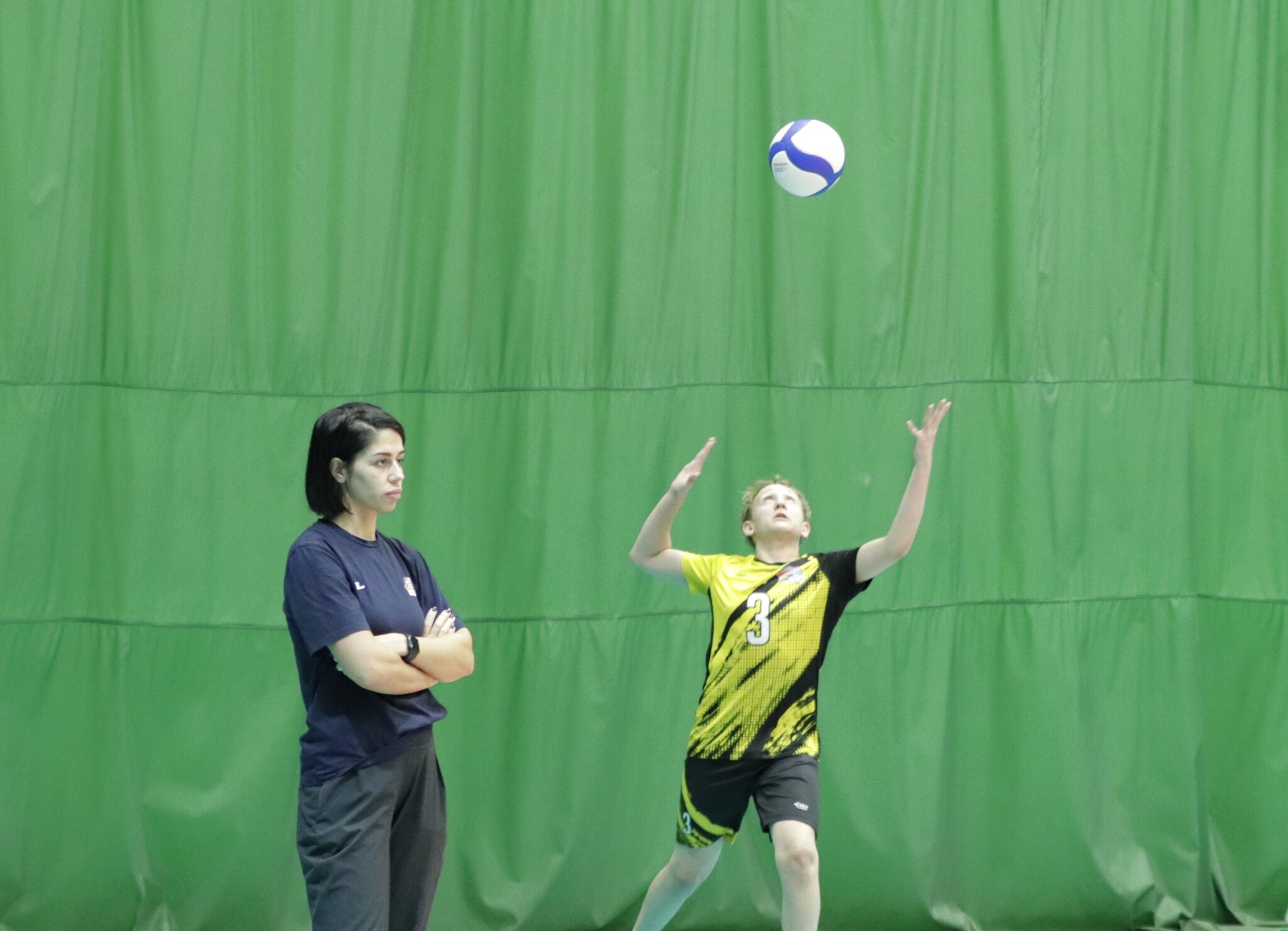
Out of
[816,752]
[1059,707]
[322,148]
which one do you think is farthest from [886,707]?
[322,148]

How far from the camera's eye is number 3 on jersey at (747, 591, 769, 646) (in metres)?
4.01

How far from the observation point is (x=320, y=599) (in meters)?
2.94

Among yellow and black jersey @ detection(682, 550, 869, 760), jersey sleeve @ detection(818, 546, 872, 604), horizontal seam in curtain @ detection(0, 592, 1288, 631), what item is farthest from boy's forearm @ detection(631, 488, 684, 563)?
horizontal seam in curtain @ detection(0, 592, 1288, 631)

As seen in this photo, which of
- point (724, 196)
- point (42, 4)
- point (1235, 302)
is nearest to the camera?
point (42, 4)

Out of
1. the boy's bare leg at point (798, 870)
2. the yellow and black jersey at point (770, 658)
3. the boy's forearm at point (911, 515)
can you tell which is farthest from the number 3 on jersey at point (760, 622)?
the boy's bare leg at point (798, 870)

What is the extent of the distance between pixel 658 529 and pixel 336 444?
128cm

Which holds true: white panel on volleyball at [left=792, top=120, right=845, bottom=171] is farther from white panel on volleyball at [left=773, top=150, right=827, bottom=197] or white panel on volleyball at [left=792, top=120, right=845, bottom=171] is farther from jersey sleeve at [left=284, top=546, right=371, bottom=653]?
jersey sleeve at [left=284, top=546, right=371, bottom=653]

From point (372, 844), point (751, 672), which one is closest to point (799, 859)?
point (751, 672)

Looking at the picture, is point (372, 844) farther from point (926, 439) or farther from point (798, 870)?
point (926, 439)

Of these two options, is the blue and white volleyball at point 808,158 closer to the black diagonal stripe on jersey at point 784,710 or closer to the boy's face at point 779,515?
the boy's face at point 779,515

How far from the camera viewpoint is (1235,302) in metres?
5.50

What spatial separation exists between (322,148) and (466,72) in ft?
1.92

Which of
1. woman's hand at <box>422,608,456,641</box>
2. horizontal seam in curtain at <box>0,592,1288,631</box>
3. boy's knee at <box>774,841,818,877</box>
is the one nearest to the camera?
woman's hand at <box>422,608,456,641</box>

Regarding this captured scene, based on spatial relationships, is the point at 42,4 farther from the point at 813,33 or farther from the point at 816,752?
the point at 816,752
